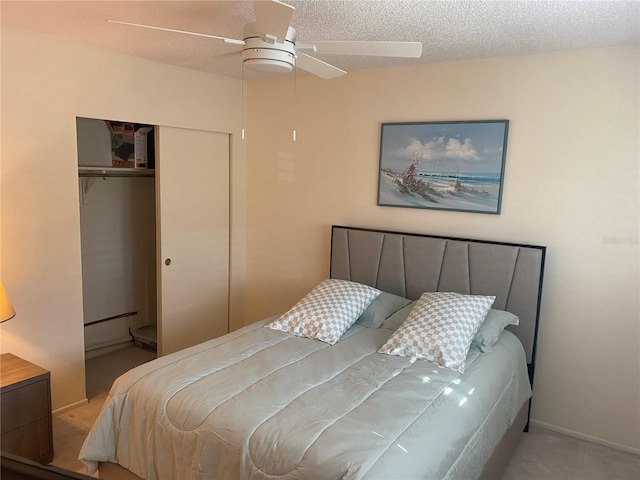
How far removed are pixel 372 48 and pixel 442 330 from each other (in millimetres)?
1488

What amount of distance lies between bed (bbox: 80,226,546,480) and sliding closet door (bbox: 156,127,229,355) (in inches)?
42.5

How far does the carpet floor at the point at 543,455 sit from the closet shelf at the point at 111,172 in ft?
5.36

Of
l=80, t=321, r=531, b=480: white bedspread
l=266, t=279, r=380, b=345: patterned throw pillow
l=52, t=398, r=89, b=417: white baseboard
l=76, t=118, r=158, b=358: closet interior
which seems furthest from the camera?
l=76, t=118, r=158, b=358: closet interior

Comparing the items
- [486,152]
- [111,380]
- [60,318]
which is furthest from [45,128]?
[486,152]

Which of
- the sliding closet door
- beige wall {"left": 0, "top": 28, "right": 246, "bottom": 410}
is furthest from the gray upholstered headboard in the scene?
beige wall {"left": 0, "top": 28, "right": 246, "bottom": 410}

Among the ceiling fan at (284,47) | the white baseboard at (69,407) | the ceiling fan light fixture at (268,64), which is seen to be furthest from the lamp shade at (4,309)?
the ceiling fan light fixture at (268,64)

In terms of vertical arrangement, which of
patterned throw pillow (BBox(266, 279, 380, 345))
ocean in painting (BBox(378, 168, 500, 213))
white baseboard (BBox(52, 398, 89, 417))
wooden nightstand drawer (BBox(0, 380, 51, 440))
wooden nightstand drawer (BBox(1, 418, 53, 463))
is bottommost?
white baseboard (BBox(52, 398, 89, 417))

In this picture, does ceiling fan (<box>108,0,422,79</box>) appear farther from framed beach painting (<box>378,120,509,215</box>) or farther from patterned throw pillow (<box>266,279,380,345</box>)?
patterned throw pillow (<box>266,279,380,345</box>)

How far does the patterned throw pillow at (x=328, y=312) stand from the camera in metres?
2.96

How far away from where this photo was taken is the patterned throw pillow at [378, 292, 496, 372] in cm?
263

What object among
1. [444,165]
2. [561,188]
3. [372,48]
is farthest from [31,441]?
[561,188]

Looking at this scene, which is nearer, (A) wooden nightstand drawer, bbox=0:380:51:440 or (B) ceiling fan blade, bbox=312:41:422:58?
(B) ceiling fan blade, bbox=312:41:422:58

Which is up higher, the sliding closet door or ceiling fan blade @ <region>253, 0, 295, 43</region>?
ceiling fan blade @ <region>253, 0, 295, 43</region>

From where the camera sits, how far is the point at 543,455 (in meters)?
2.92
